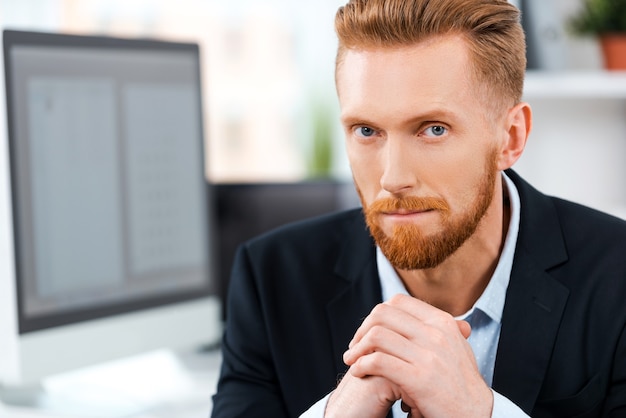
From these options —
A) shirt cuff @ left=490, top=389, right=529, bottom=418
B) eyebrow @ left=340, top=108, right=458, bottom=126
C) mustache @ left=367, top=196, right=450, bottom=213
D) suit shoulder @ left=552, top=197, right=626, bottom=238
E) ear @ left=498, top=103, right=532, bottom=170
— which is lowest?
shirt cuff @ left=490, top=389, right=529, bottom=418

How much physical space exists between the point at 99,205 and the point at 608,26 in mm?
1627

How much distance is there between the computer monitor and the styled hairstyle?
63 cm

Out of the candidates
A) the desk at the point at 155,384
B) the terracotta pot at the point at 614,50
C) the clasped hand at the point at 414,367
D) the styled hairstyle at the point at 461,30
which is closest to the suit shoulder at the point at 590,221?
the styled hairstyle at the point at 461,30

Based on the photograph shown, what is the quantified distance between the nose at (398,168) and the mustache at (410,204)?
1 centimetres

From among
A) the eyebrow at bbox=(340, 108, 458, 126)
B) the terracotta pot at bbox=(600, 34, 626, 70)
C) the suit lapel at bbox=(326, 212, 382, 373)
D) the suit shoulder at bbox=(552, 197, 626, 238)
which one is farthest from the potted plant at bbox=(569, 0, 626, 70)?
the eyebrow at bbox=(340, 108, 458, 126)

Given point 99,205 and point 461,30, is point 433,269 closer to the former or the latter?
point 461,30

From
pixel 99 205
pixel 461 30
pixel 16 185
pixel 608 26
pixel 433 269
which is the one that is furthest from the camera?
pixel 608 26

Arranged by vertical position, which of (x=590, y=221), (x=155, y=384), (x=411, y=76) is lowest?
(x=155, y=384)

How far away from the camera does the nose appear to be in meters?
1.25

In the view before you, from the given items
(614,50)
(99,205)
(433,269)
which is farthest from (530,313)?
(614,50)

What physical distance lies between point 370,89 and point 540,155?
1718 mm

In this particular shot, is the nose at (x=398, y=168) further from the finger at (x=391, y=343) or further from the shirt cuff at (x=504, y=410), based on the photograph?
the shirt cuff at (x=504, y=410)

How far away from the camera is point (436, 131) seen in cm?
129

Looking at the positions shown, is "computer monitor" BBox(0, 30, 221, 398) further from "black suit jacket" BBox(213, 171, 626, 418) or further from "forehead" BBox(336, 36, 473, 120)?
"forehead" BBox(336, 36, 473, 120)
